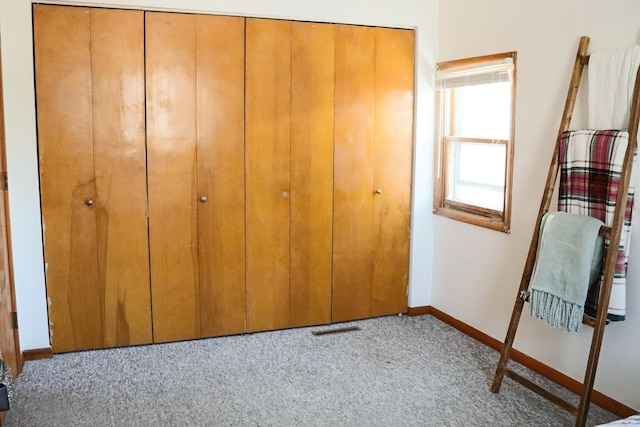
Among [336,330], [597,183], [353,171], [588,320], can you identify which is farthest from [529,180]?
[336,330]

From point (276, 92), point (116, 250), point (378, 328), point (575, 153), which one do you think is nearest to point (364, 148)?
point (276, 92)

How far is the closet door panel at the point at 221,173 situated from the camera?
353cm

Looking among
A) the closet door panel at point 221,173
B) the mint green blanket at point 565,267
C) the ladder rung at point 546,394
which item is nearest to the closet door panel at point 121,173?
the closet door panel at point 221,173

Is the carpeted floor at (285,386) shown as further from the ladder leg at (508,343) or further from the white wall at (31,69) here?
the white wall at (31,69)

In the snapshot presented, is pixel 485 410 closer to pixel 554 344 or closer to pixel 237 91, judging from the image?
pixel 554 344

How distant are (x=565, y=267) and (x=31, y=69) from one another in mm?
2983

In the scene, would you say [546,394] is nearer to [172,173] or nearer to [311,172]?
[311,172]

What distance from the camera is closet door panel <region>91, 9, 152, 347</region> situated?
3.35 metres

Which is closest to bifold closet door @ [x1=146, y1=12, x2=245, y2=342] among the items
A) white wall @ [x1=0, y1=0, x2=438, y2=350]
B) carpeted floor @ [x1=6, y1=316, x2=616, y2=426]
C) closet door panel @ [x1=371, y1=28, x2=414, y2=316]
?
white wall @ [x1=0, y1=0, x2=438, y2=350]

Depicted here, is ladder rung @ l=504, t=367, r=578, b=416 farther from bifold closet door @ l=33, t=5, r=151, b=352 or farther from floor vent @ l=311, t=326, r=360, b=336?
bifold closet door @ l=33, t=5, r=151, b=352

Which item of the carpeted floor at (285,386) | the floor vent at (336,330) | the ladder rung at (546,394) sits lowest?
the carpeted floor at (285,386)

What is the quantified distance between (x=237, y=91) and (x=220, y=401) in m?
1.83

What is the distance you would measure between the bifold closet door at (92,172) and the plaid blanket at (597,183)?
7.77 ft

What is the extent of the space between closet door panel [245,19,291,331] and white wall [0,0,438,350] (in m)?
0.19
